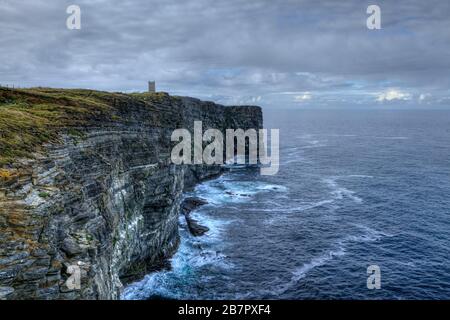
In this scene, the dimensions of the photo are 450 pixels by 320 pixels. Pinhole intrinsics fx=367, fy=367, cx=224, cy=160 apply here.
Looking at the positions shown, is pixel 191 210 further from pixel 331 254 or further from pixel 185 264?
pixel 331 254

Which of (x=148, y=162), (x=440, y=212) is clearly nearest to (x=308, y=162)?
(x=440, y=212)

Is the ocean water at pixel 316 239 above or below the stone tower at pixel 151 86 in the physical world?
below

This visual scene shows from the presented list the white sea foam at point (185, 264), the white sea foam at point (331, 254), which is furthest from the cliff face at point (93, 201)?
the white sea foam at point (331, 254)

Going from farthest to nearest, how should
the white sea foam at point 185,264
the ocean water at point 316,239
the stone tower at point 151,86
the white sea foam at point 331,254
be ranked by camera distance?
the stone tower at point 151,86
the white sea foam at point 331,254
the ocean water at point 316,239
the white sea foam at point 185,264

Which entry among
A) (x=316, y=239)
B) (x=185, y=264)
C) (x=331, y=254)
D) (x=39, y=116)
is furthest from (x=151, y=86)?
(x=331, y=254)

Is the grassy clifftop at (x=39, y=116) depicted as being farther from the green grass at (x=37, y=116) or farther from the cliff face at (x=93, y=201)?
the cliff face at (x=93, y=201)

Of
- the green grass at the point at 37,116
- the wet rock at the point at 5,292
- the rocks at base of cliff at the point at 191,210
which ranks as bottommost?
the rocks at base of cliff at the point at 191,210

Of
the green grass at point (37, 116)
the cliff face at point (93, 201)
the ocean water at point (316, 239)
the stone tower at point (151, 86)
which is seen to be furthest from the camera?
the stone tower at point (151, 86)
